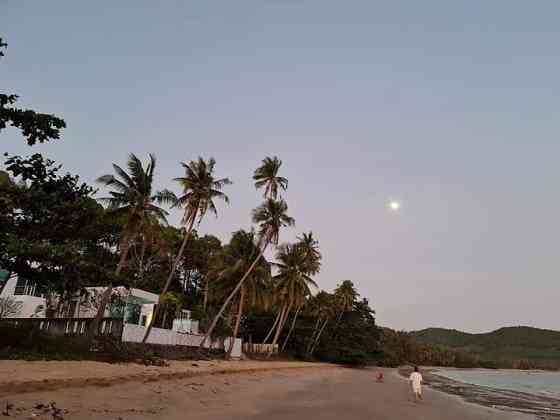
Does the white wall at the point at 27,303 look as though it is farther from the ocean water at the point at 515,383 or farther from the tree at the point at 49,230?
the ocean water at the point at 515,383

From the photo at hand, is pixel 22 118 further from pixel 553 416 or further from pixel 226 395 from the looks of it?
pixel 553 416

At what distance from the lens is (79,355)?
19250 millimetres

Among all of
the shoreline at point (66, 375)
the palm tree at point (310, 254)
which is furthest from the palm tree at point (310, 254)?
the shoreline at point (66, 375)

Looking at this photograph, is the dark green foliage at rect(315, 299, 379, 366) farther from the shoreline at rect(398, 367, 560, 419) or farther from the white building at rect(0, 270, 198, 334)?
the white building at rect(0, 270, 198, 334)

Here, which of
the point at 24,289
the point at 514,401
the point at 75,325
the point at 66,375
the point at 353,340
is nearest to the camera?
the point at 66,375

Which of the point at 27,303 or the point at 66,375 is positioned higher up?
the point at 27,303

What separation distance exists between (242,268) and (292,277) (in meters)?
10.9

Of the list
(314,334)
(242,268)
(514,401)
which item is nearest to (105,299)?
(242,268)

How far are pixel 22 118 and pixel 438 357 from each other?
127 m

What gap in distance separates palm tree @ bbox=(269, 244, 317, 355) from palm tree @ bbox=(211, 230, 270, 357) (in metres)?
7.40

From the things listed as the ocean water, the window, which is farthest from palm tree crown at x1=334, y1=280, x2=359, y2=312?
the window

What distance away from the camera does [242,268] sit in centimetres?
4081

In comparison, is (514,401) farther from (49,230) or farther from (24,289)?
(24,289)

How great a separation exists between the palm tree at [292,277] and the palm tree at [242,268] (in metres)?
7.40
